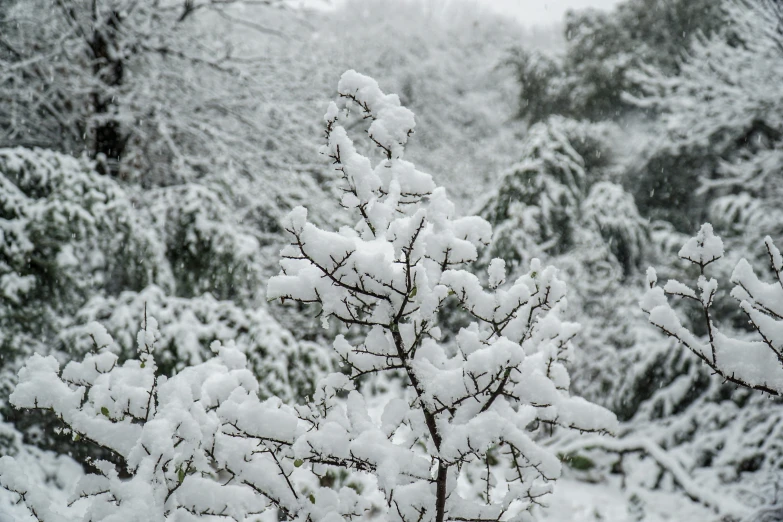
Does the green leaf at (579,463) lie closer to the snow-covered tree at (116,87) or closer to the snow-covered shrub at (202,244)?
the snow-covered shrub at (202,244)

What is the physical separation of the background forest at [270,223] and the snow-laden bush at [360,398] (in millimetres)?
402

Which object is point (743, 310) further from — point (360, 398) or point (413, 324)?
point (360, 398)

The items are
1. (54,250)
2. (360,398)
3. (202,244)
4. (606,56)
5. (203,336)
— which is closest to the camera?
(360,398)

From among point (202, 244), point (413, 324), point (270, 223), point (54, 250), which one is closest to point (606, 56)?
point (270, 223)

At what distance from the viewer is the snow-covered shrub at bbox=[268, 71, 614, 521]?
112 centimetres

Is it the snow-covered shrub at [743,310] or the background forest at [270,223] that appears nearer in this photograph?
the snow-covered shrub at [743,310]

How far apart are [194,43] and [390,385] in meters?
4.07

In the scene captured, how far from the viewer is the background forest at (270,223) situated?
10.3ft

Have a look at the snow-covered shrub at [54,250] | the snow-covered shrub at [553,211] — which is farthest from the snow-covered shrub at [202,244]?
the snow-covered shrub at [553,211]

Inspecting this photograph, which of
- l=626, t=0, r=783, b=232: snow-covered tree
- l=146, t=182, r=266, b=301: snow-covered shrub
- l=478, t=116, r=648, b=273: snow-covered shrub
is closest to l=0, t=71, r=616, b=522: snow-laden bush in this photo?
l=146, t=182, r=266, b=301: snow-covered shrub

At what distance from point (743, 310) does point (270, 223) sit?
436 centimetres

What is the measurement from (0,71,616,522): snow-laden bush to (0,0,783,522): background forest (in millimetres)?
402

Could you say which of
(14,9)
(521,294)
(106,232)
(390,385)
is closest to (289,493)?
(521,294)

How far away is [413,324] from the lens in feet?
4.12
